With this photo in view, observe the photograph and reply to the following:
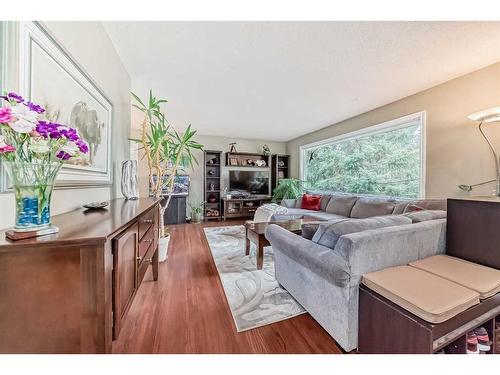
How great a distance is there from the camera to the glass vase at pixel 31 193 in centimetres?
72

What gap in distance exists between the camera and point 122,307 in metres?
0.94

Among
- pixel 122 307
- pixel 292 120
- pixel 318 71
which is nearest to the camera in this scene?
pixel 122 307

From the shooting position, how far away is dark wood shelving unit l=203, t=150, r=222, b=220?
557 cm

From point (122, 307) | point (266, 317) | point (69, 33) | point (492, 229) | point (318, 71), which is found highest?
point (318, 71)

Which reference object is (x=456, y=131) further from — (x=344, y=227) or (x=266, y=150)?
(x=266, y=150)

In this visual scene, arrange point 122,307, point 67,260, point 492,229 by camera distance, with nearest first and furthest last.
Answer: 1. point 67,260
2. point 122,307
3. point 492,229

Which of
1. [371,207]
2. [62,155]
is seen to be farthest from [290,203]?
[62,155]

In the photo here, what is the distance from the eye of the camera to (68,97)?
1235 mm

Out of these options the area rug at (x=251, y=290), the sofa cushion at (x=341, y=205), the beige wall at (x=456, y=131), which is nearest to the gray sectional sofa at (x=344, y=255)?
the area rug at (x=251, y=290)

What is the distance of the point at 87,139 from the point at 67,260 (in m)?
1.15

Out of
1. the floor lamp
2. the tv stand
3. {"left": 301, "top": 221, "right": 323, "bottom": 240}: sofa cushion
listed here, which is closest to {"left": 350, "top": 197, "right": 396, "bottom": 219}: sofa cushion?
the floor lamp
